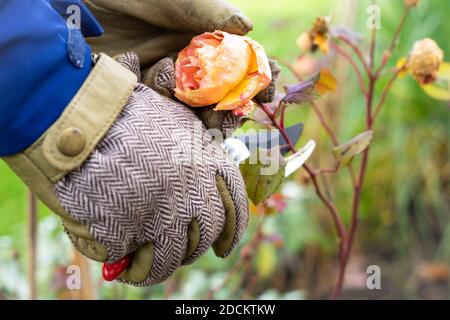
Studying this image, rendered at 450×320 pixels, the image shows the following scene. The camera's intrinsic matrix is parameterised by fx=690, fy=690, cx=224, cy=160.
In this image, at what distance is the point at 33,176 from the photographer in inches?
28.4

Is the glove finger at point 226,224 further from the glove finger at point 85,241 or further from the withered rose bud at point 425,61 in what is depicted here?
the withered rose bud at point 425,61

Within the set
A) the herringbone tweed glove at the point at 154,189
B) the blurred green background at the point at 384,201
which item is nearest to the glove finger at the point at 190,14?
the herringbone tweed glove at the point at 154,189

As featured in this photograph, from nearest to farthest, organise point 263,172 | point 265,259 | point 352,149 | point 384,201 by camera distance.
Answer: point 263,172 < point 352,149 < point 265,259 < point 384,201

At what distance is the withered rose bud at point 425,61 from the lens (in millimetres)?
1108

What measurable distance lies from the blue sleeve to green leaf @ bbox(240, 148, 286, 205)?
0.95ft

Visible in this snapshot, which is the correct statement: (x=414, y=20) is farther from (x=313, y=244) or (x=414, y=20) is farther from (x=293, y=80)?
(x=313, y=244)

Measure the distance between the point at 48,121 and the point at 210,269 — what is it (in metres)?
1.42

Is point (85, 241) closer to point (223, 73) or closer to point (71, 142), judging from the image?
point (71, 142)

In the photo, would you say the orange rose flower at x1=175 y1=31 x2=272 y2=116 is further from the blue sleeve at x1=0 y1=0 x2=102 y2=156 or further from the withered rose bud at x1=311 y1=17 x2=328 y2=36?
the withered rose bud at x1=311 y1=17 x2=328 y2=36

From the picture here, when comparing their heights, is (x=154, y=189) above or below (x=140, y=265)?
above

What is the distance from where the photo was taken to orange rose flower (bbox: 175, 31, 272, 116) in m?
0.79

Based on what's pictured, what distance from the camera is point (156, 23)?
0.86 metres

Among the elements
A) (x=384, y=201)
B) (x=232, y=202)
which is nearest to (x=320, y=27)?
(x=232, y=202)

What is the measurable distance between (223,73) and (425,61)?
463mm
